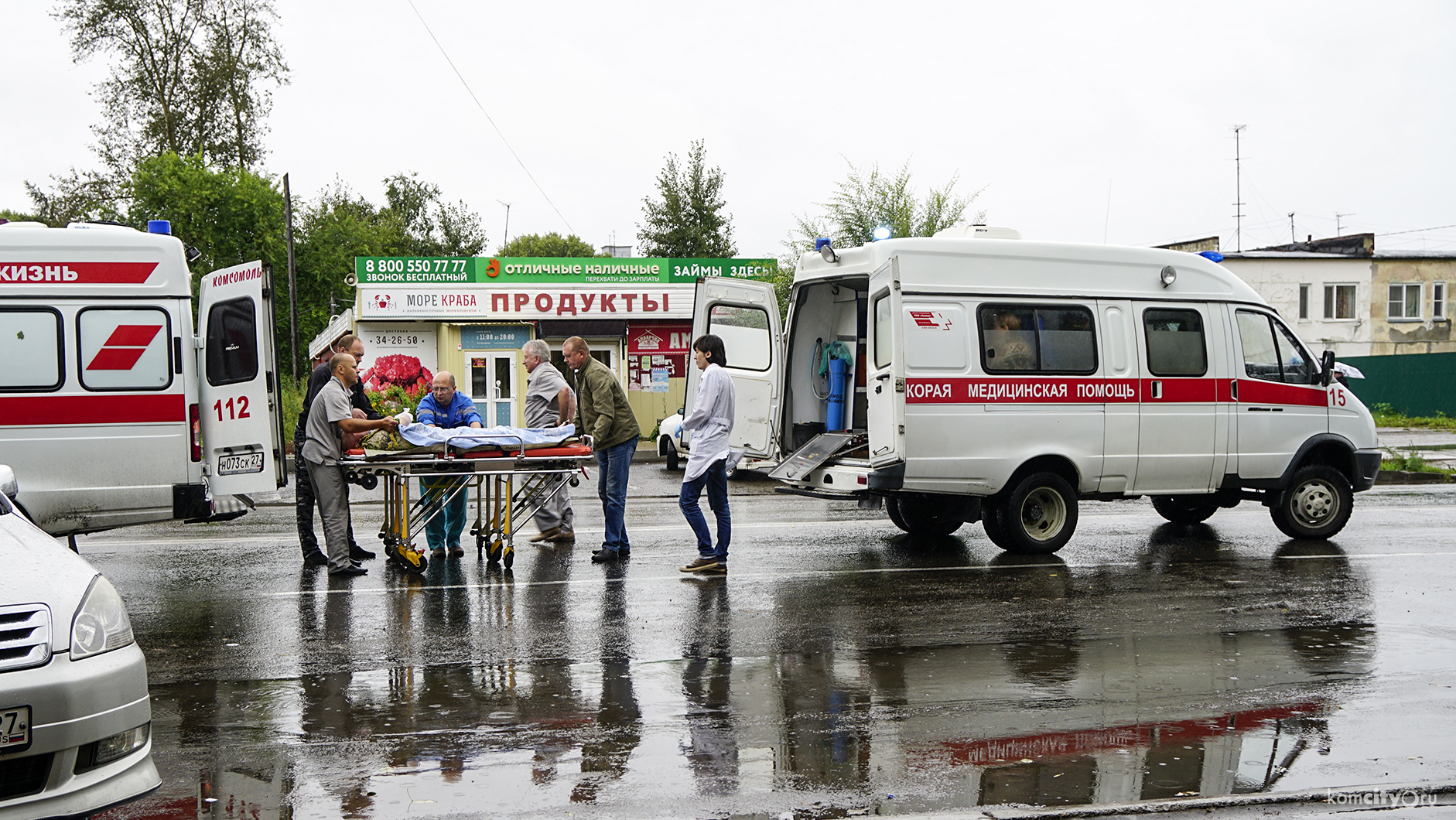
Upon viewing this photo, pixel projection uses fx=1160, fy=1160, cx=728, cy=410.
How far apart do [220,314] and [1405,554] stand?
10212 mm

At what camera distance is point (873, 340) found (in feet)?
32.3

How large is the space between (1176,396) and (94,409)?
29.5ft

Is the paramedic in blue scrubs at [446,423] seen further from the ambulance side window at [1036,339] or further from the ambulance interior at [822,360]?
the ambulance side window at [1036,339]

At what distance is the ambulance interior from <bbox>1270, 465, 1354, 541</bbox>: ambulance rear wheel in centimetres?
408

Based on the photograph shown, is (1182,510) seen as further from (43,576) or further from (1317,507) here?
(43,576)

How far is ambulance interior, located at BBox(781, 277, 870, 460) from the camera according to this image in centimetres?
1120

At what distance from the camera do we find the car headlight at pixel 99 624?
3.88m

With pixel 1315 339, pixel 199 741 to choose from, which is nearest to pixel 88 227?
pixel 199 741

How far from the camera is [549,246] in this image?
7538cm

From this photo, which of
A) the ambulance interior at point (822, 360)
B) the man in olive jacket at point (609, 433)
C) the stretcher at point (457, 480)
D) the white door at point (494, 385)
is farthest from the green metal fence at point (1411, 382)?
the stretcher at point (457, 480)

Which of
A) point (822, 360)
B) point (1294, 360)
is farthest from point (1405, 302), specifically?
point (822, 360)

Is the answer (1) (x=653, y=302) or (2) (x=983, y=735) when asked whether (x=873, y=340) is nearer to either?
(2) (x=983, y=735)

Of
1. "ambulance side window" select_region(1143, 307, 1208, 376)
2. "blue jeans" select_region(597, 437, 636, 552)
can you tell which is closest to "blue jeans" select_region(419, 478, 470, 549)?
"blue jeans" select_region(597, 437, 636, 552)

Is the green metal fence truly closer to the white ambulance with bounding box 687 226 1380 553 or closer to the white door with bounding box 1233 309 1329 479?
the white door with bounding box 1233 309 1329 479
